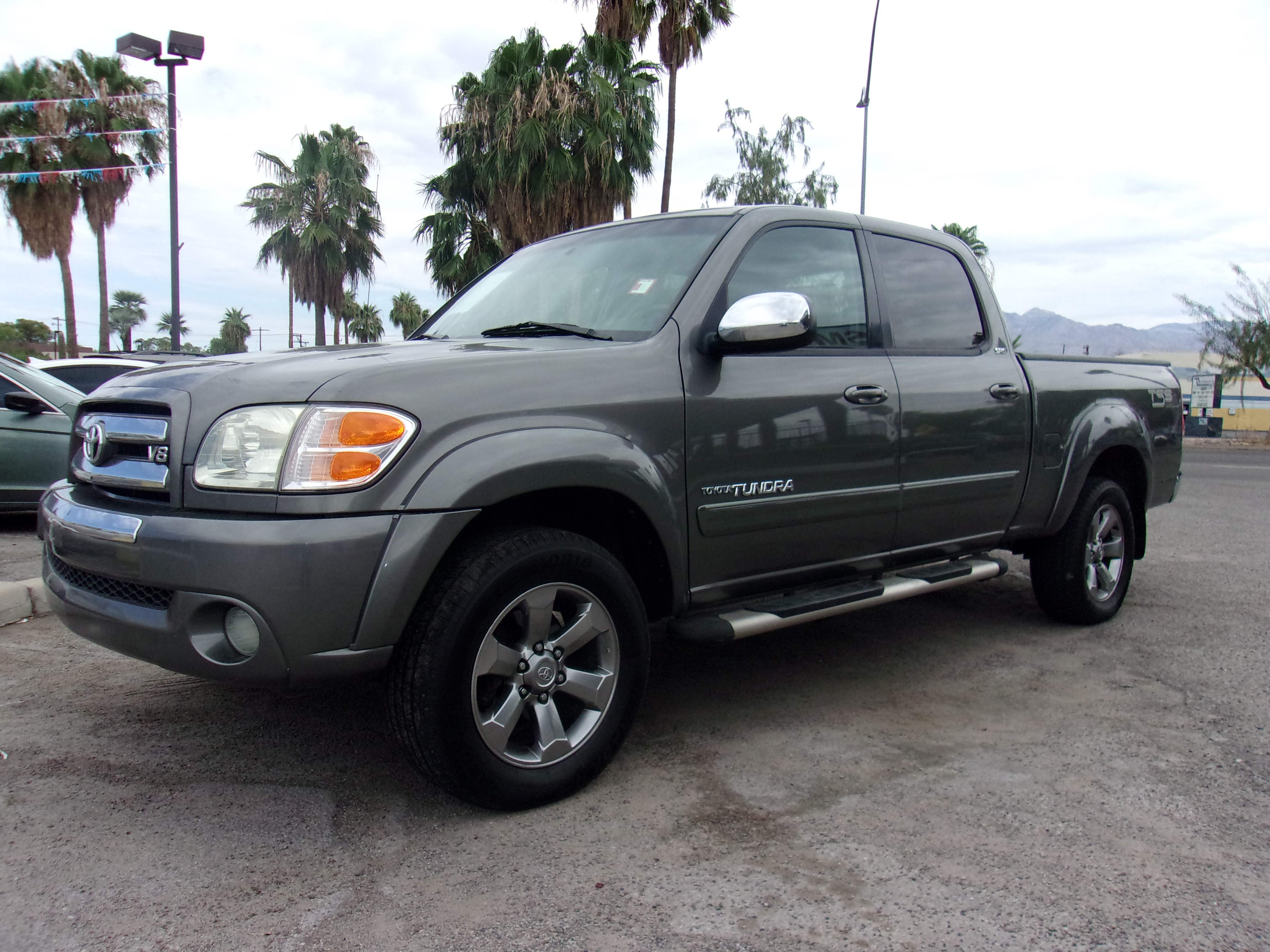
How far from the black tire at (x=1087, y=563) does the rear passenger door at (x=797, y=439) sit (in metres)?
1.46

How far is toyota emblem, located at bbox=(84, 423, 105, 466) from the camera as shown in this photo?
2760 mm

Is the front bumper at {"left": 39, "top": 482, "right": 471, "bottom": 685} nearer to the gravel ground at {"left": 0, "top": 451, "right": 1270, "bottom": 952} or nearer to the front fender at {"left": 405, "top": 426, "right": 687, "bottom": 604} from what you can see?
the front fender at {"left": 405, "top": 426, "right": 687, "bottom": 604}

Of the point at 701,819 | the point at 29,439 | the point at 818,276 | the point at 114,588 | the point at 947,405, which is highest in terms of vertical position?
the point at 818,276

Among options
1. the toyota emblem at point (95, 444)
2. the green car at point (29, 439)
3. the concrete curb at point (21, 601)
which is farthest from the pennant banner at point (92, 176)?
the toyota emblem at point (95, 444)

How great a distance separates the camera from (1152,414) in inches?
202

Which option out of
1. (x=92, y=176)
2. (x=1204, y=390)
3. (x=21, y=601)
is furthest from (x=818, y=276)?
(x=92, y=176)

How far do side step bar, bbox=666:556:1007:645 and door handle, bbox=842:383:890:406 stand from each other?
0.69 metres

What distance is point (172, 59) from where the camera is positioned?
13406mm

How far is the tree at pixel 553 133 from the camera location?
18.8m

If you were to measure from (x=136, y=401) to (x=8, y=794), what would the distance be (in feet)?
3.91

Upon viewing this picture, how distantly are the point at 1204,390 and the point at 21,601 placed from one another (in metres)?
31.1

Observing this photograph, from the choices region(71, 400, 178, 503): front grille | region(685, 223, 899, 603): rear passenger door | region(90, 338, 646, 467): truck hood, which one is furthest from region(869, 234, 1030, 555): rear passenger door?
region(71, 400, 178, 503): front grille

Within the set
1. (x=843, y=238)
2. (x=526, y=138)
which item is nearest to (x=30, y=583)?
(x=843, y=238)

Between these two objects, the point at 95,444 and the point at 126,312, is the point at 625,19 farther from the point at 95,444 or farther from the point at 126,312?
the point at 126,312
